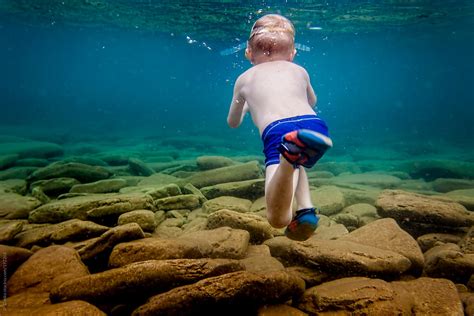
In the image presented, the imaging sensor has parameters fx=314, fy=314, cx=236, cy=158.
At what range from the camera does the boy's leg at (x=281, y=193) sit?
254cm

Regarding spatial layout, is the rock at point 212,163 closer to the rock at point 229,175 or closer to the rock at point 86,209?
the rock at point 229,175

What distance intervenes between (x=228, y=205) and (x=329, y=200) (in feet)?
7.11

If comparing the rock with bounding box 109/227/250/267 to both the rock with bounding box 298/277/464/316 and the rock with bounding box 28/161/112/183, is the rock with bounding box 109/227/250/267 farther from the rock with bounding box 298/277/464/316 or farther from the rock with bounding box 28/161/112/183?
the rock with bounding box 28/161/112/183

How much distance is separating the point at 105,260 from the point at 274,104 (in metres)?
2.72

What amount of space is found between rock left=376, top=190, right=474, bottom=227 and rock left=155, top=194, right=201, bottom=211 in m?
3.49

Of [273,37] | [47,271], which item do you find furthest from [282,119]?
[47,271]

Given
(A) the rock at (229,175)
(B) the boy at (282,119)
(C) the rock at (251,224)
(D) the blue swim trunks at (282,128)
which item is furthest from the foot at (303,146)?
(A) the rock at (229,175)

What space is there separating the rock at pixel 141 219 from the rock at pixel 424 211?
3950 millimetres

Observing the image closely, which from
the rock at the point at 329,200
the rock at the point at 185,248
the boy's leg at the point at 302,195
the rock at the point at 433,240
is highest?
the boy's leg at the point at 302,195

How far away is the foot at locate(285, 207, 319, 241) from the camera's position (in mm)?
3033

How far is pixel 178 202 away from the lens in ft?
20.1

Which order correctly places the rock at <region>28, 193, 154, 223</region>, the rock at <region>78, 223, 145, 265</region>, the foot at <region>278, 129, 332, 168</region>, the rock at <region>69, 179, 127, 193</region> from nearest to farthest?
the foot at <region>278, 129, 332, 168</region>
the rock at <region>78, 223, 145, 265</region>
the rock at <region>28, 193, 154, 223</region>
the rock at <region>69, 179, 127, 193</region>

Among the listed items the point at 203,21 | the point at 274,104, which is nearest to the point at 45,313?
the point at 274,104

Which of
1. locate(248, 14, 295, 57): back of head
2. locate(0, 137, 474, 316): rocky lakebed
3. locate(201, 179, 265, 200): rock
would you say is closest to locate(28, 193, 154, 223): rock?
locate(0, 137, 474, 316): rocky lakebed
